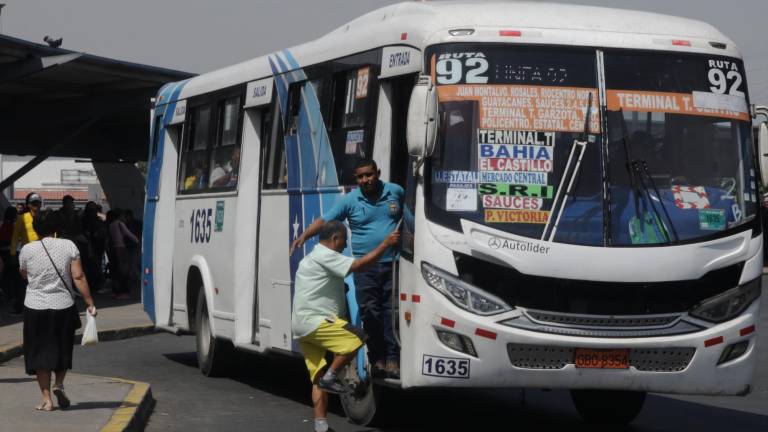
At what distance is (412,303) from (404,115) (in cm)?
150

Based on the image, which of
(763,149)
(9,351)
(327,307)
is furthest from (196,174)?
(763,149)

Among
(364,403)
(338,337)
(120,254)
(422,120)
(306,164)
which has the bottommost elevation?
(364,403)

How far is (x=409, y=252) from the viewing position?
956 centimetres

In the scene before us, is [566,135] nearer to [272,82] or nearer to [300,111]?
[300,111]

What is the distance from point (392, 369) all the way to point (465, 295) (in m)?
1.03

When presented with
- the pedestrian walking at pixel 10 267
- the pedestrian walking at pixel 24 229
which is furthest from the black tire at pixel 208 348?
the pedestrian walking at pixel 10 267

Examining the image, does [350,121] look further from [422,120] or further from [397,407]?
[397,407]

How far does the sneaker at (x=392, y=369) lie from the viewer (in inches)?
388

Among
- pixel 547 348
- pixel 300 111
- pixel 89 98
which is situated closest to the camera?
pixel 547 348

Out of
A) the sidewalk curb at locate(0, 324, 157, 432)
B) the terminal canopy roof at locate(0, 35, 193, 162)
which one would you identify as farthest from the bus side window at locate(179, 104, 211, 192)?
the terminal canopy roof at locate(0, 35, 193, 162)

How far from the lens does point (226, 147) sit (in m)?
14.1

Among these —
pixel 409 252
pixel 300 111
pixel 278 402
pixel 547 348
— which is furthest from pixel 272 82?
pixel 547 348

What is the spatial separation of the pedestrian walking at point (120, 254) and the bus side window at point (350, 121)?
15.5m

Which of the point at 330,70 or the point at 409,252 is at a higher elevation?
the point at 330,70
